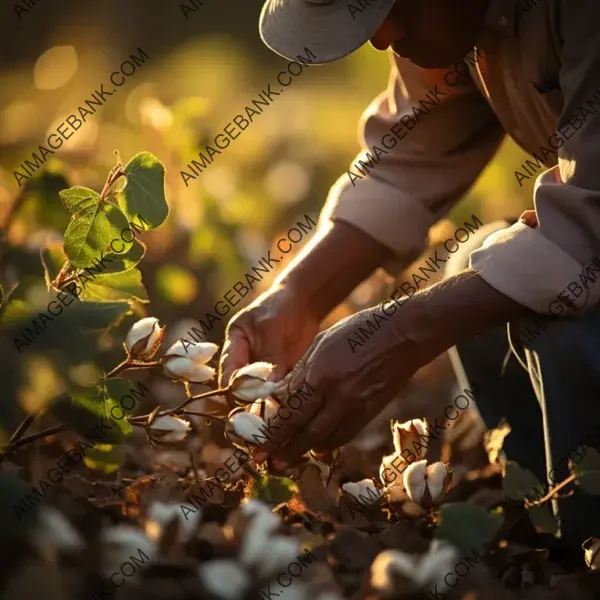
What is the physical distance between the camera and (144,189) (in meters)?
0.97

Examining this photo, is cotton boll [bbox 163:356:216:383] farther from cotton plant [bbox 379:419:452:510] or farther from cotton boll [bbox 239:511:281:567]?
cotton plant [bbox 379:419:452:510]

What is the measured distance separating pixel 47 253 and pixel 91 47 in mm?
2440

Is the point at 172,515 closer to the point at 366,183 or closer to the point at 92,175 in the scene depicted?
the point at 366,183

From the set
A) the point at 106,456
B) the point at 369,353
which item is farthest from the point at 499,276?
the point at 106,456

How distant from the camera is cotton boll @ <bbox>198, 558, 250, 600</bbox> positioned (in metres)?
0.80

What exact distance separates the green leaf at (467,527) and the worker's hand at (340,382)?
0.65 ft

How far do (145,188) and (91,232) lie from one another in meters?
0.07

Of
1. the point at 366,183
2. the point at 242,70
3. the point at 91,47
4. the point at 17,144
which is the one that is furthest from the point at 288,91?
the point at 366,183

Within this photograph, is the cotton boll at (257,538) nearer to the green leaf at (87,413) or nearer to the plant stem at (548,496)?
the green leaf at (87,413)

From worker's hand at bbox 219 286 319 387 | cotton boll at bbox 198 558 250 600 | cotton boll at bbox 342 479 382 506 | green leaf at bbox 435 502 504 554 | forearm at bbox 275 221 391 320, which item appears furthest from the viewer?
forearm at bbox 275 221 391 320

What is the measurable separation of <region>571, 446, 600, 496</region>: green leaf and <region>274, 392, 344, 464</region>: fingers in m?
0.26

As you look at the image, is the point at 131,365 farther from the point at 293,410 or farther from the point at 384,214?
the point at 384,214

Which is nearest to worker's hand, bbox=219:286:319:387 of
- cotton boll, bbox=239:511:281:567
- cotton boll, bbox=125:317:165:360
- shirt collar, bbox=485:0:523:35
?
cotton boll, bbox=125:317:165:360

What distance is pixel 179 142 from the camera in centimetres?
179
